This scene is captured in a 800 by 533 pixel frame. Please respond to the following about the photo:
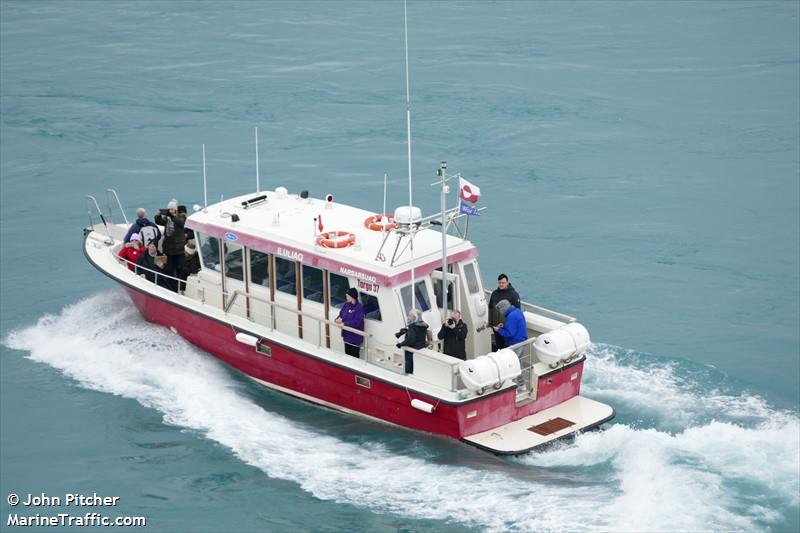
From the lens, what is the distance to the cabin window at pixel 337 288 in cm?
1731

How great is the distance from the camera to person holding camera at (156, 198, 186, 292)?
19328 millimetres

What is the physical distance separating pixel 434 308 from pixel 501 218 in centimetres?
855

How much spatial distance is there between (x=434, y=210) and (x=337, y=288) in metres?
8.24

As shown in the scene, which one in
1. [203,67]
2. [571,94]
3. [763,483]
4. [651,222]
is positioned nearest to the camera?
[763,483]

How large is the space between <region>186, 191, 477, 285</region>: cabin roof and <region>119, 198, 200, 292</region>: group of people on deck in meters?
0.70

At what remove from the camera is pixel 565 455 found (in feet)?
53.4

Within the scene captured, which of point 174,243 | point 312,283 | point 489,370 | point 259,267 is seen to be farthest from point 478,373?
point 174,243

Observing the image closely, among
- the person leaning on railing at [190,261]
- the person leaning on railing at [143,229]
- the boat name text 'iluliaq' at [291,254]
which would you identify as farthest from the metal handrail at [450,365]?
the person leaning on railing at [143,229]

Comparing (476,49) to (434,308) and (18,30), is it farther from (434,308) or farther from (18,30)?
(434,308)

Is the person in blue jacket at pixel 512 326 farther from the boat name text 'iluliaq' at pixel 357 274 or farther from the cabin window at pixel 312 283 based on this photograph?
the cabin window at pixel 312 283

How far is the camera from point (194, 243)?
62.5ft

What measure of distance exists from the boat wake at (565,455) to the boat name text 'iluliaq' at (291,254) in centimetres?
233

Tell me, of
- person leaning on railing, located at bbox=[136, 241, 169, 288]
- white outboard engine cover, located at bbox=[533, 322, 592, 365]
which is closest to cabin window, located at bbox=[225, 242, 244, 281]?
person leaning on railing, located at bbox=[136, 241, 169, 288]

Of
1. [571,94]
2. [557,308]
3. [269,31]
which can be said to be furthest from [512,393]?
[269,31]
